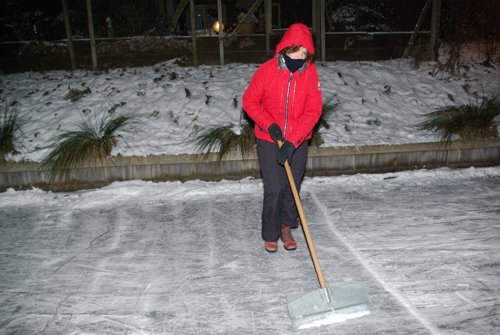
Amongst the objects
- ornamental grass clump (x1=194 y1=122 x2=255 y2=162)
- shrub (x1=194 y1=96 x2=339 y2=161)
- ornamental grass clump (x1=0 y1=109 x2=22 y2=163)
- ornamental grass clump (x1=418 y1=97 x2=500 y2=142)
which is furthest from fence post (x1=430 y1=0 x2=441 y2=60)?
ornamental grass clump (x1=0 y1=109 x2=22 y2=163)

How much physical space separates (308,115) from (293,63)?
44 cm

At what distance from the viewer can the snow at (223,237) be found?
262 centimetres

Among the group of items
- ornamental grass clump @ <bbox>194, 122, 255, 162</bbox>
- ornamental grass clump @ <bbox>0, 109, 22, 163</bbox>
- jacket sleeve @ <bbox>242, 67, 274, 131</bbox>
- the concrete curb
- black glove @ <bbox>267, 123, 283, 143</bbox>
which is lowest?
the concrete curb

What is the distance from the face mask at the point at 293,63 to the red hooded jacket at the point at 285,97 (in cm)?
3

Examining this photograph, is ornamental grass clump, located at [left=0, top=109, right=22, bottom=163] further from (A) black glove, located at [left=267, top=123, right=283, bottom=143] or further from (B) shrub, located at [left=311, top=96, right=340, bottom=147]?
(B) shrub, located at [left=311, top=96, right=340, bottom=147]

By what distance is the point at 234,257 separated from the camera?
3314mm

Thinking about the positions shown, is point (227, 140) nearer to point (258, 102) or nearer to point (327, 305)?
point (258, 102)

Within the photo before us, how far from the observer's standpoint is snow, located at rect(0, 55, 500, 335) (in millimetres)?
2617

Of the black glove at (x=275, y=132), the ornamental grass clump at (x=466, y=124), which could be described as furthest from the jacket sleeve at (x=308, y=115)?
the ornamental grass clump at (x=466, y=124)

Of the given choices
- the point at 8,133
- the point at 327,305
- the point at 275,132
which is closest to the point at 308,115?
the point at 275,132

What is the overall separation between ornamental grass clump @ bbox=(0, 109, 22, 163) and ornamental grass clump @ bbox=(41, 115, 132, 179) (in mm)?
479

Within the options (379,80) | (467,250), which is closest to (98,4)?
(379,80)

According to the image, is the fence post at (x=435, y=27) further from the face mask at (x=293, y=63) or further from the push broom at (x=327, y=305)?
the push broom at (x=327, y=305)

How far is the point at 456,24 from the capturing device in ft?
22.8
